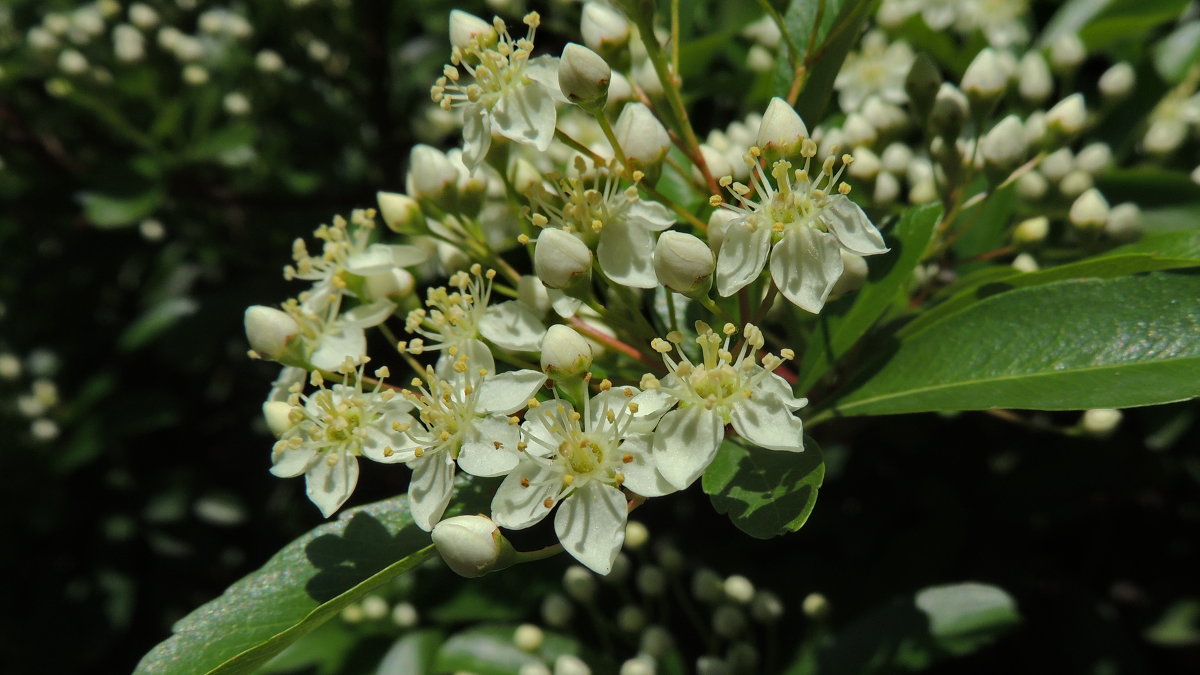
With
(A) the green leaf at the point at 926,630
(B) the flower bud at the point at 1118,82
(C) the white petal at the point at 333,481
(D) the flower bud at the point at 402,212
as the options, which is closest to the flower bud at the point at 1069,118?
(B) the flower bud at the point at 1118,82

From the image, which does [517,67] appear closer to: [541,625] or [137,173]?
[541,625]

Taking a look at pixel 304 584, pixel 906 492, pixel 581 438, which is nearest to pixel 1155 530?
pixel 906 492

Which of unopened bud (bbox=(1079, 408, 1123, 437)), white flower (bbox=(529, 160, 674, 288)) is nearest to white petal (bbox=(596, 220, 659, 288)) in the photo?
white flower (bbox=(529, 160, 674, 288))

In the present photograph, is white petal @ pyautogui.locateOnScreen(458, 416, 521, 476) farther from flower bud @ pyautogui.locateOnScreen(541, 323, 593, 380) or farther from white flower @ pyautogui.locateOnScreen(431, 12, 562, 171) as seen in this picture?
white flower @ pyautogui.locateOnScreen(431, 12, 562, 171)

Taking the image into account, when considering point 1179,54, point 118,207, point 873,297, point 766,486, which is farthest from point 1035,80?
point 118,207

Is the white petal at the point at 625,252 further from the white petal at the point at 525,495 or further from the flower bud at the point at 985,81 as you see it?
the flower bud at the point at 985,81
